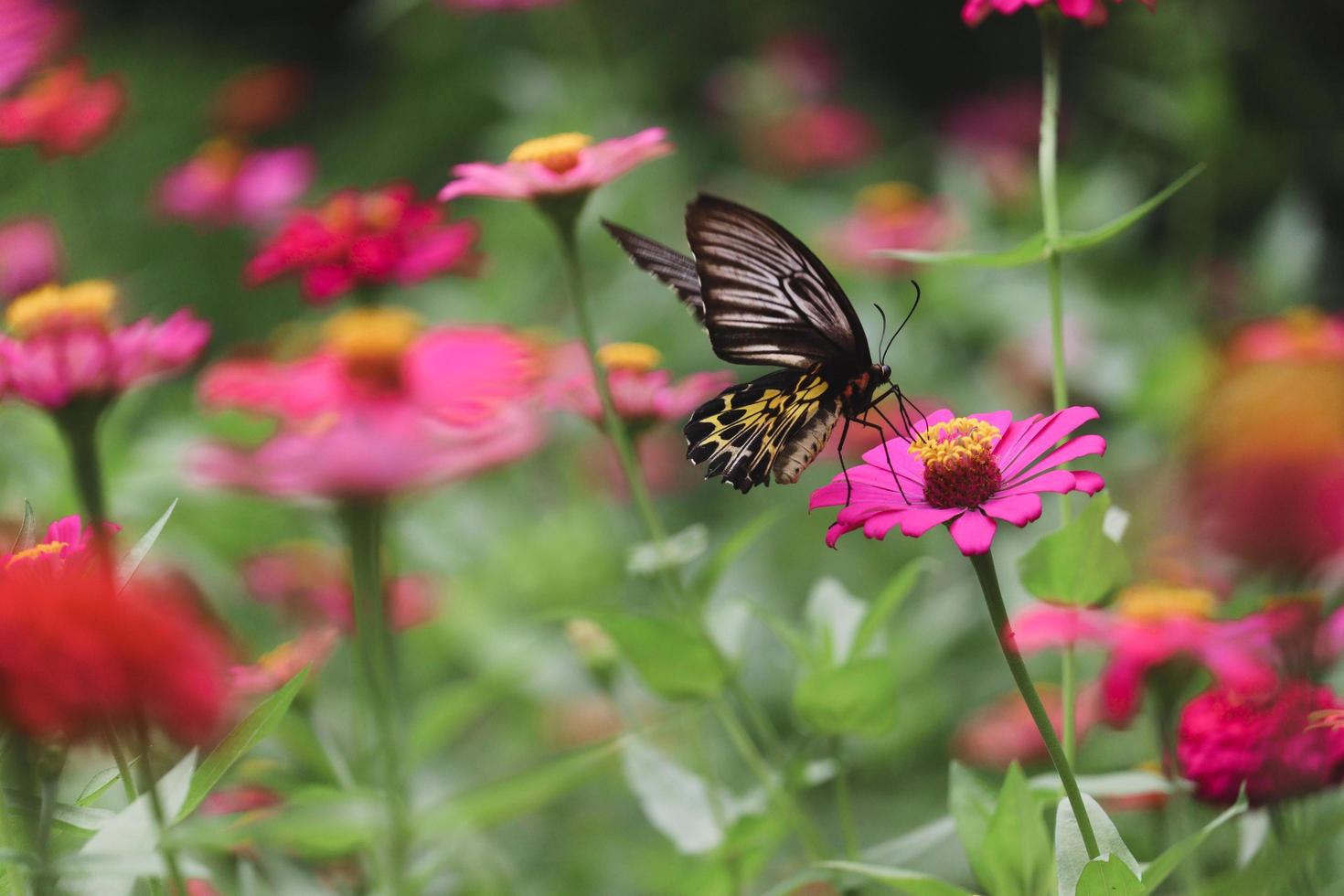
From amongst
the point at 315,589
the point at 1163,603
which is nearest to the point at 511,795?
the point at 1163,603

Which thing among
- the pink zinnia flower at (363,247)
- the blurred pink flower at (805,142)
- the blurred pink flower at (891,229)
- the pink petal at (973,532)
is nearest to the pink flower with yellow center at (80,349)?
the pink zinnia flower at (363,247)

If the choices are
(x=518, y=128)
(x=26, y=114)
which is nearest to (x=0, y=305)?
(x=26, y=114)

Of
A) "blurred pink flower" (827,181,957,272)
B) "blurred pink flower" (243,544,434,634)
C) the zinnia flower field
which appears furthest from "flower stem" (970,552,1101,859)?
"blurred pink flower" (827,181,957,272)

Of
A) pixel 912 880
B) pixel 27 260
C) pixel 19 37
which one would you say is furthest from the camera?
pixel 27 260

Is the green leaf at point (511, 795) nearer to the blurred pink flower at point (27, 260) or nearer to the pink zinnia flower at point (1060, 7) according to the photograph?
the pink zinnia flower at point (1060, 7)

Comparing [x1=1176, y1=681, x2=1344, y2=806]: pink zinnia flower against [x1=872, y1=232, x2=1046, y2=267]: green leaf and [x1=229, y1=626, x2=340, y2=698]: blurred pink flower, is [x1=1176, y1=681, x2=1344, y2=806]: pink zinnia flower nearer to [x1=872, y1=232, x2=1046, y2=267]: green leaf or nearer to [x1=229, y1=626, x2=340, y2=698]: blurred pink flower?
[x1=872, y1=232, x2=1046, y2=267]: green leaf

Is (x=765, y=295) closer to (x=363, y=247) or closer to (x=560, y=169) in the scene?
(x=560, y=169)

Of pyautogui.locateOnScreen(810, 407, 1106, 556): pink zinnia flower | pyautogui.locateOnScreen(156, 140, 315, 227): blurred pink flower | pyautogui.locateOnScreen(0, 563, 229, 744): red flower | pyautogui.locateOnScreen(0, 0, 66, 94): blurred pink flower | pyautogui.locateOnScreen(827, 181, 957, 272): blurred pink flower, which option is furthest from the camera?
pyautogui.locateOnScreen(156, 140, 315, 227): blurred pink flower
